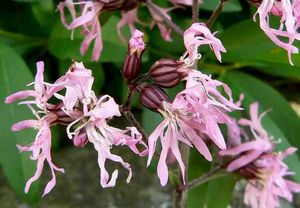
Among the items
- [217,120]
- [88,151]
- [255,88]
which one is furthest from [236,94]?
[217,120]

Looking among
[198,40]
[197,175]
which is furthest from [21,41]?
[198,40]

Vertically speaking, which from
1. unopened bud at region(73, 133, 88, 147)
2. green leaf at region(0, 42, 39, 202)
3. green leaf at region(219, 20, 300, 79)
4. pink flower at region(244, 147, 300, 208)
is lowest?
green leaf at region(0, 42, 39, 202)

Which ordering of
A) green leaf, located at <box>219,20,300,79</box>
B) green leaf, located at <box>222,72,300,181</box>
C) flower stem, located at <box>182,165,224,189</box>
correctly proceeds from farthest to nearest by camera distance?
green leaf, located at <box>222,72,300,181</box>
green leaf, located at <box>219,20,300,79</box>
flower stem, located at <box>182,165,224,189</box>

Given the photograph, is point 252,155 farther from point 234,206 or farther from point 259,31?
point 234,206

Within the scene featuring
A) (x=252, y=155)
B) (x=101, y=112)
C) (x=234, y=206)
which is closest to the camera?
(x=101, y=112)

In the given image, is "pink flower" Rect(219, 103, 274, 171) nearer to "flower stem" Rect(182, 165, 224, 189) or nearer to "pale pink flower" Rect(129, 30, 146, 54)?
"flower stem" Rect(182, 165, 224, 189)

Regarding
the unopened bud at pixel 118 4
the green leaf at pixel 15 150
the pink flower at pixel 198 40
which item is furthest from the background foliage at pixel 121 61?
the pink flower at pixel 198 40

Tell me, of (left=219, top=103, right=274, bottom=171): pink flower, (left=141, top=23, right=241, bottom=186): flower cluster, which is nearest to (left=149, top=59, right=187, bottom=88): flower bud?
(left=141, top=23, right=241, bottom=186): flower cluster
